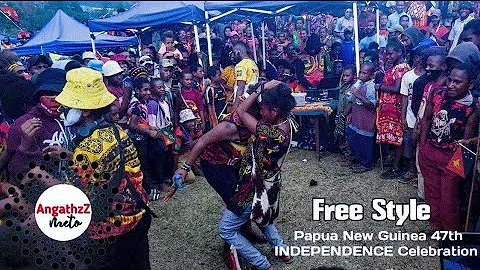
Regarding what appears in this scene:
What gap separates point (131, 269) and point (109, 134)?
696mm

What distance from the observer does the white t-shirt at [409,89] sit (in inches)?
167

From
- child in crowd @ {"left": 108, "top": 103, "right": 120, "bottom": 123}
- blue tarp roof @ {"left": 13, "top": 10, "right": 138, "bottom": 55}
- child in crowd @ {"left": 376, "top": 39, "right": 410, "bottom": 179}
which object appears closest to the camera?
child in crowd @ {"left": 108, "top": 103, "right": 120, "bottom": 123}

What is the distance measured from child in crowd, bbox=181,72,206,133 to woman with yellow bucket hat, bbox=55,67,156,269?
2.92 metres

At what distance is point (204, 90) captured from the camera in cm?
579

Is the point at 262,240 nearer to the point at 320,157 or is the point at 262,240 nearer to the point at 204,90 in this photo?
the point at 320,157

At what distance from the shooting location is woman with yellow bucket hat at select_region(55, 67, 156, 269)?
1962 mm

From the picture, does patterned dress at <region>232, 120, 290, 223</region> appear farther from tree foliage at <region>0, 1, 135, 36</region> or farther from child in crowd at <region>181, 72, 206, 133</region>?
tree foliage at <region>0, 1, 135, 36</region>

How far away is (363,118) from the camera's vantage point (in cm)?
489

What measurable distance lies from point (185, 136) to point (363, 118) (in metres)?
2.23

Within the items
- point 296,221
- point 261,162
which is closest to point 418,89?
point 296,221

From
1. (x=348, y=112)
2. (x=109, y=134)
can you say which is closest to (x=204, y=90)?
(x=348, y=112)

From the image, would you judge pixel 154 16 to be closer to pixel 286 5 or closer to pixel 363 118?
pixel 286 5

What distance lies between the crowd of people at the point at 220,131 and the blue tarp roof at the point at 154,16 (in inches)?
37.0

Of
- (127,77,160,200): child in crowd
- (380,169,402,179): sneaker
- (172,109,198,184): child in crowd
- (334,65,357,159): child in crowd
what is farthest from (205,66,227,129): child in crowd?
(380,169,402,179): sneaker
